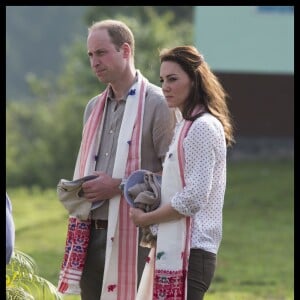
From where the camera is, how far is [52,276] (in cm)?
1155

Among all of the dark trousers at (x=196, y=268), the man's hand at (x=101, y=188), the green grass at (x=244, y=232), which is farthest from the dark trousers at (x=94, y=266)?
the green grass at (x=244, y=232)

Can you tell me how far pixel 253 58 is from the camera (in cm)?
2344

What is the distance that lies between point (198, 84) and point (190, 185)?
0.46 m

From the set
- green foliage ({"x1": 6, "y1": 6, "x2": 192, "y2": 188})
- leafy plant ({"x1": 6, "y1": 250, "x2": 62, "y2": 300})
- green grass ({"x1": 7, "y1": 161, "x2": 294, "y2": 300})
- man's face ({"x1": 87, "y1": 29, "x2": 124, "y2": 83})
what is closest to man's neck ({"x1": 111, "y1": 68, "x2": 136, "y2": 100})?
man's face ({"x1": 87, "y1": 29, "x2": 124, "y2": 83})

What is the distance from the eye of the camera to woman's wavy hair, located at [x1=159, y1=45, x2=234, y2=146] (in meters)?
4.98

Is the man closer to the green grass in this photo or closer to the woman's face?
the woman's face

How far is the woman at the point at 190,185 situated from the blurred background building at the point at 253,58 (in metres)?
17.6

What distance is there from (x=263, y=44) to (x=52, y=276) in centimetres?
1287

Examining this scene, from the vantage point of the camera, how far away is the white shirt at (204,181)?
4.81 meters

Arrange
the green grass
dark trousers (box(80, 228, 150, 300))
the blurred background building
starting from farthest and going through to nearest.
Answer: the blurred background building → the green grass → dark trousers (box(80, 228, 150, 300))

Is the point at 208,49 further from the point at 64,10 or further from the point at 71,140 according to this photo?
the point at 64,10

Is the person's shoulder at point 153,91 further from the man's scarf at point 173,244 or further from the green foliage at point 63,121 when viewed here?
the green foliage at point 63,121

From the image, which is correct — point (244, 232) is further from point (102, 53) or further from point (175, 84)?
point (175, 84)

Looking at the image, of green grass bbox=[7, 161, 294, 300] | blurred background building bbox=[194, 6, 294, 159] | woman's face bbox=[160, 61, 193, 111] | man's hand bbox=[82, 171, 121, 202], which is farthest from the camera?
blurred background building bbox=[194, 6, 294, 159]
